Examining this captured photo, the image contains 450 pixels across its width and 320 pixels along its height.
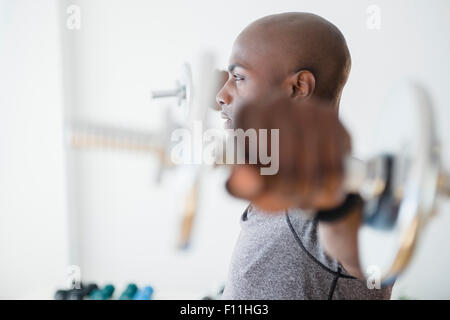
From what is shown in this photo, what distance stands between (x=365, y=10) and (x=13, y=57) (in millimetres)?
977

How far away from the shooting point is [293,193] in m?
0.16

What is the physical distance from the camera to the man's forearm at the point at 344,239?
0.22m

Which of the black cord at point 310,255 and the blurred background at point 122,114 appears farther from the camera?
the blurred background at point 122,114

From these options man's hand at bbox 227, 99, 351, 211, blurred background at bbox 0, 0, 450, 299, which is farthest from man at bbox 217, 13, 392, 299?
blurred background at bbox 0, 0, 450, 299

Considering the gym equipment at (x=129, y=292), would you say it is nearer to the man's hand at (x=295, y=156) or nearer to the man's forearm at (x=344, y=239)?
the man's forearm at (x=344, y=239)

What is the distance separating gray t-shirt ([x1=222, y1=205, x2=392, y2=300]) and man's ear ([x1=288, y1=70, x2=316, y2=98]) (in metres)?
0.09

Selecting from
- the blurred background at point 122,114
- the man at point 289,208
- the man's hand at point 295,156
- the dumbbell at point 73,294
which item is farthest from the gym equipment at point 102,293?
the man's hand at point 295,156

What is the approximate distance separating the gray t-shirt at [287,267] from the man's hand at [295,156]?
0.46ft

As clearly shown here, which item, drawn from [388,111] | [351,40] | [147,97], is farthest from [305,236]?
[147,97]

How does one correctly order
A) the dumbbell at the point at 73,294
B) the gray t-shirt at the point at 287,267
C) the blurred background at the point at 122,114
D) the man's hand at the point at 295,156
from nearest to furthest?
the man's hand at the point at 295,156 < the gray t-shirt at the point at 287,267 < the dumbbell at the point at 73,294 < the blurred background at the point at 122,114

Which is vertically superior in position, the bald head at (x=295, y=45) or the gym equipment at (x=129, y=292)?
the bald head at (x=295, y=45)

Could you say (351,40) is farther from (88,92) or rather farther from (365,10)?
(88,92)

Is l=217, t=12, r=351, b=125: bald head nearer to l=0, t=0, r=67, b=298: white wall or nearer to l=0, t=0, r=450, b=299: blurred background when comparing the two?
l=0, t=0, r=450, b=299: blurred background

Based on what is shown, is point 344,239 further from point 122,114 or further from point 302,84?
point 122,114
